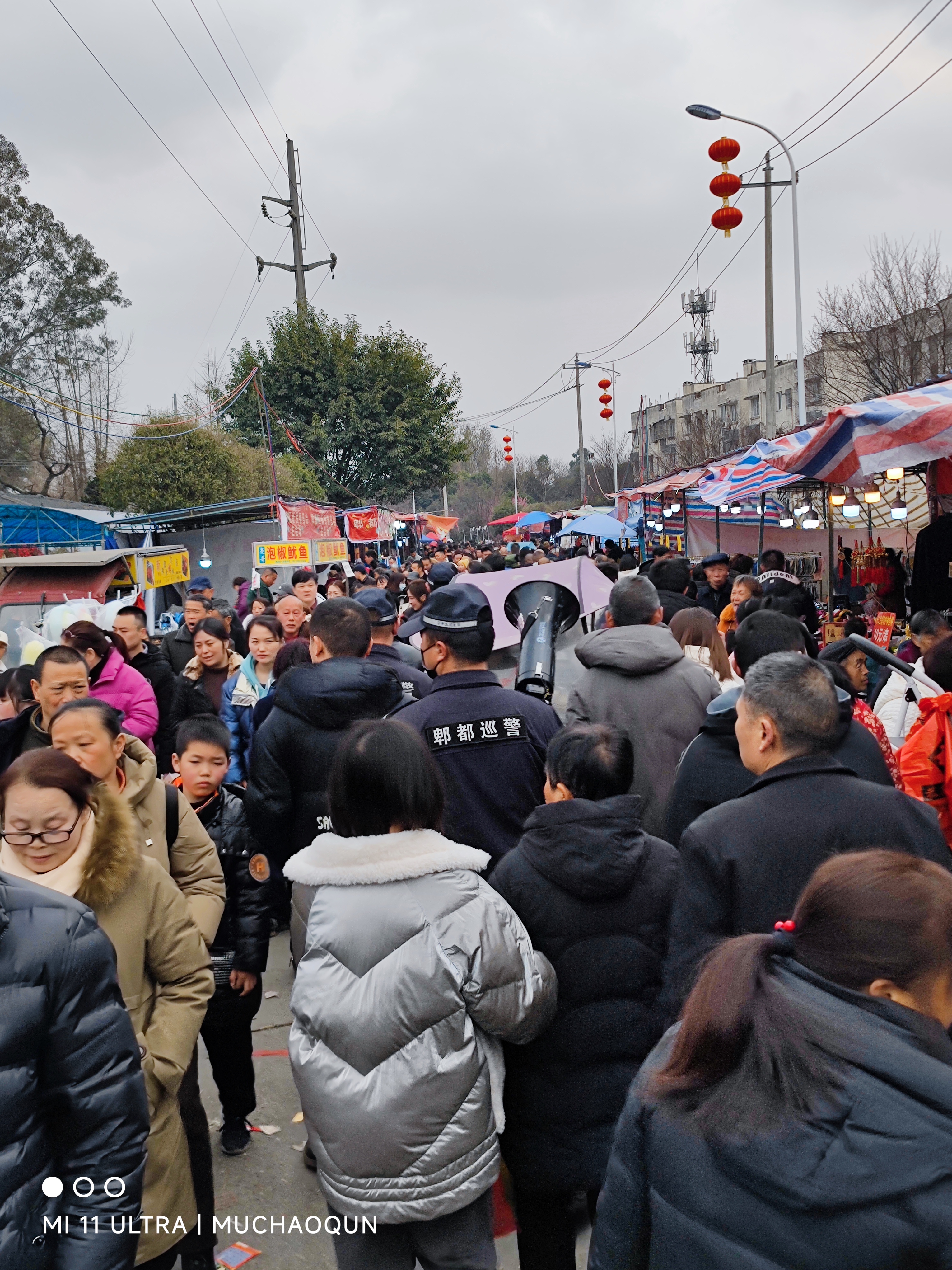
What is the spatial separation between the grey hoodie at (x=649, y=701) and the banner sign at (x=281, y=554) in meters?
9.84

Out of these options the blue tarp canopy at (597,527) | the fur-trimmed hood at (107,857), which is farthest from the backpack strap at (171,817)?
the blue tarp canopy at (597,527)

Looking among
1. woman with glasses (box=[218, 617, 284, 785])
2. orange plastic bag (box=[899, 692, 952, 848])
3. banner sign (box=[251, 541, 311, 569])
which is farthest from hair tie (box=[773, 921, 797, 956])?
banner sign (box=[251, 541, 311, 569])

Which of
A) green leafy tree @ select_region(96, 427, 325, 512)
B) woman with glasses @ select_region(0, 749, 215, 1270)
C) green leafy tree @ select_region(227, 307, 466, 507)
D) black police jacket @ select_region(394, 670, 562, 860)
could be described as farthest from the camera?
green leafy tree @ select_region(227, 307, 466, 507)

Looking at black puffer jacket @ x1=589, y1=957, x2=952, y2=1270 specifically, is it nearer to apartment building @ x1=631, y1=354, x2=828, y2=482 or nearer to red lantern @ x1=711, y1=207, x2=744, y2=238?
red lantern @ x1=711, y1=207, x2=744, y2=238

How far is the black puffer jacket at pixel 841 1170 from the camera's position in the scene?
43.4 inches

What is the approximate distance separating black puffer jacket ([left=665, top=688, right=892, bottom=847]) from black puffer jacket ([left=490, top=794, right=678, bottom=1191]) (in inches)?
21.0

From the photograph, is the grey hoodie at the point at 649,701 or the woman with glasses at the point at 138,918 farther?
the grey hoodie at the point at 649,701

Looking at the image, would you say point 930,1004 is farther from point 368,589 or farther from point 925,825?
point 368,589

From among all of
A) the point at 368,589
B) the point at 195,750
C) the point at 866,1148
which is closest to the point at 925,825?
the point at 866,1148

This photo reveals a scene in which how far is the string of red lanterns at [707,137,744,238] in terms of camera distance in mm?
12641

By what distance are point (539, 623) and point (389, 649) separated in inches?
67.1

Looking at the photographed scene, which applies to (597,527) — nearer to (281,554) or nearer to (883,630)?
(281,554)

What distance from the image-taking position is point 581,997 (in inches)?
94.9

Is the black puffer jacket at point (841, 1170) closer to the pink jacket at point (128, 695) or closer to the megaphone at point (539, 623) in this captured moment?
the pink jacket at point (128, 695)
